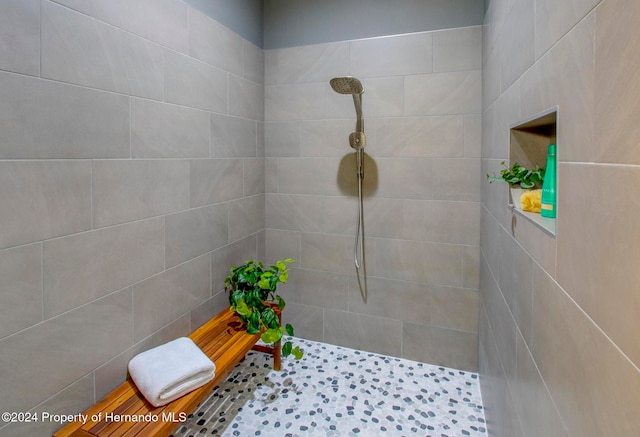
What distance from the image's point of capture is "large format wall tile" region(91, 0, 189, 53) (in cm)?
131

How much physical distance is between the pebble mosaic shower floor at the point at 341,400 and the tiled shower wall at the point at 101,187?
48 cm

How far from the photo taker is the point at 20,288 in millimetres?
1067

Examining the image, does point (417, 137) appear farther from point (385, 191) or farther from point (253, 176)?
point (253, 176)

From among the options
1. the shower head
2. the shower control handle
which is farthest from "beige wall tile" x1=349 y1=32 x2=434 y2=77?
the shower control handle

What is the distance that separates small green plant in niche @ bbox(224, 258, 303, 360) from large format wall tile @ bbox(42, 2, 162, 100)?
3.52 ft

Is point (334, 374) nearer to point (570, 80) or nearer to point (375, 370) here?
point (375, 370)

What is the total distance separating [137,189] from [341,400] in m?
1.50

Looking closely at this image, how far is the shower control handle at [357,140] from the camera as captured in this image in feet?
7.12

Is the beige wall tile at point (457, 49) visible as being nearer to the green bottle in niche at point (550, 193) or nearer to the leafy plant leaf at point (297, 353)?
the green bottle in niche at point (550, 193)

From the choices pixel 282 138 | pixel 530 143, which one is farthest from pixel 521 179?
pixel 282 138

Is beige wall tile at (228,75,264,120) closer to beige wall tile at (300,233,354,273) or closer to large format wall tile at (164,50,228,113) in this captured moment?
large format wall tile at (164,50,228,113)

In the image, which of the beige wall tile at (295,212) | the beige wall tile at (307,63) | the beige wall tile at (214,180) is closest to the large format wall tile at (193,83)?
the beige wall tile at (214,180)

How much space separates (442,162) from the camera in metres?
→ 2.13

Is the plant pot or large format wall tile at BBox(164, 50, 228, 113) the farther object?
large format wall tile at BBox(164, 50, 228, 113)
